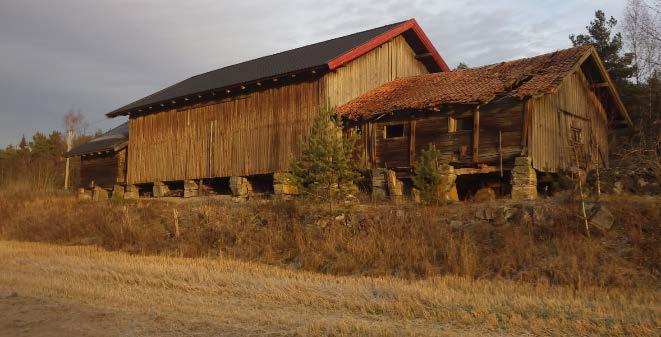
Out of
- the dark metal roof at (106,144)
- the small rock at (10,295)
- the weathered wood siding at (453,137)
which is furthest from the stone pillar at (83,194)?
the small rock at (10,295)

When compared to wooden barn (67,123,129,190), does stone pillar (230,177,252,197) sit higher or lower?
lower

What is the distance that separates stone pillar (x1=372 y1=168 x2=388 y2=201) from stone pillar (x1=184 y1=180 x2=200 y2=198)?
32.9 ft

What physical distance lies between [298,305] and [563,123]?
16.0 m

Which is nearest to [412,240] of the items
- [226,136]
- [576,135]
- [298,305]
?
[298,305]

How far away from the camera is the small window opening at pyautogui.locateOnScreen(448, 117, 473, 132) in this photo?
67.3 ft

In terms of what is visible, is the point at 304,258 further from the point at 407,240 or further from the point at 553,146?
the point at 553,146

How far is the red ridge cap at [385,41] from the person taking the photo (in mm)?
23261

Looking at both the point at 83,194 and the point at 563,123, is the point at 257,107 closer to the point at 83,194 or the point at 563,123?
the point at 563,123

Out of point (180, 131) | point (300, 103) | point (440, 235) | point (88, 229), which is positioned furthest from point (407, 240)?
point (180, 131)

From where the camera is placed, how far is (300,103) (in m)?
23.9

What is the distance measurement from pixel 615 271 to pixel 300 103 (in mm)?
15046

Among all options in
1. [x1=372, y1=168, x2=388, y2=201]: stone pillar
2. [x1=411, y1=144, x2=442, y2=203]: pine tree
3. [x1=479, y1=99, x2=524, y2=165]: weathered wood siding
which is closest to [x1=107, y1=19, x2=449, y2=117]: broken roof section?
[x1=372, y1=168, x2=388, y2=201]: stone pillar

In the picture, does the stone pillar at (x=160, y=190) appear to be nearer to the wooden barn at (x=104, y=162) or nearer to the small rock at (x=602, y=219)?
the wooden barn at (x=104, y=162)

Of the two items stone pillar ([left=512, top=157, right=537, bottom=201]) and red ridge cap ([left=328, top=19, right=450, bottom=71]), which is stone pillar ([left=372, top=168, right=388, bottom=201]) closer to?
red ridge cap ([left=328, top=19, right=450, bottom=71])
